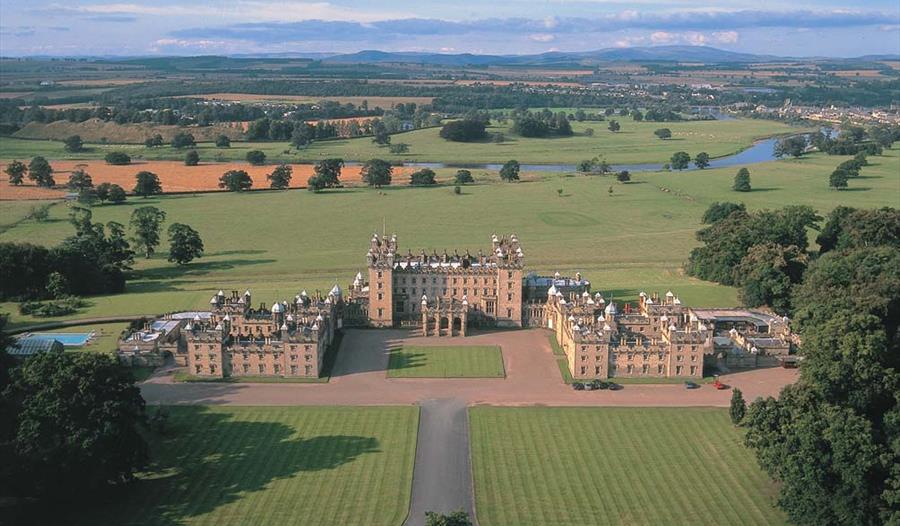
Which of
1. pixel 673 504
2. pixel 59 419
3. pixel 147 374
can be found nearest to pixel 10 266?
pixel 147 374

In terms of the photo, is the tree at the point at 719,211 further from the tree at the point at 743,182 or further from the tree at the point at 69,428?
the tree at the point at 69,428

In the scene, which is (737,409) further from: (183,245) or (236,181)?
(236,181)

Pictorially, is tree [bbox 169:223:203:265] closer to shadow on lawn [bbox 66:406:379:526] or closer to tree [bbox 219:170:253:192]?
shadow on lawn [bbox 66:406:379:526]

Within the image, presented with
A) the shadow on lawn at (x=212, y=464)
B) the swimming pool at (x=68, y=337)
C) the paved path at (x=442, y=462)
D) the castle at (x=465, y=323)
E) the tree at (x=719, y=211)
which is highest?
the tree at (x=719, y=211)

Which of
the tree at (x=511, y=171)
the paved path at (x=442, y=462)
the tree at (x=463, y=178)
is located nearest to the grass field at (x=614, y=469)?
the paved path at (x=442, y=462)

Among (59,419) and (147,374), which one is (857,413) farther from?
(147,374)

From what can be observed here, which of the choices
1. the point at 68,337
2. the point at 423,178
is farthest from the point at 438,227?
the point at 68,337

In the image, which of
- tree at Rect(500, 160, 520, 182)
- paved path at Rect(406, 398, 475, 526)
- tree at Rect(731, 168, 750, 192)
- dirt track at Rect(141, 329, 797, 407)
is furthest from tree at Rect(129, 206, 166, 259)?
tree at Rect(731, 168, 750, 192)
